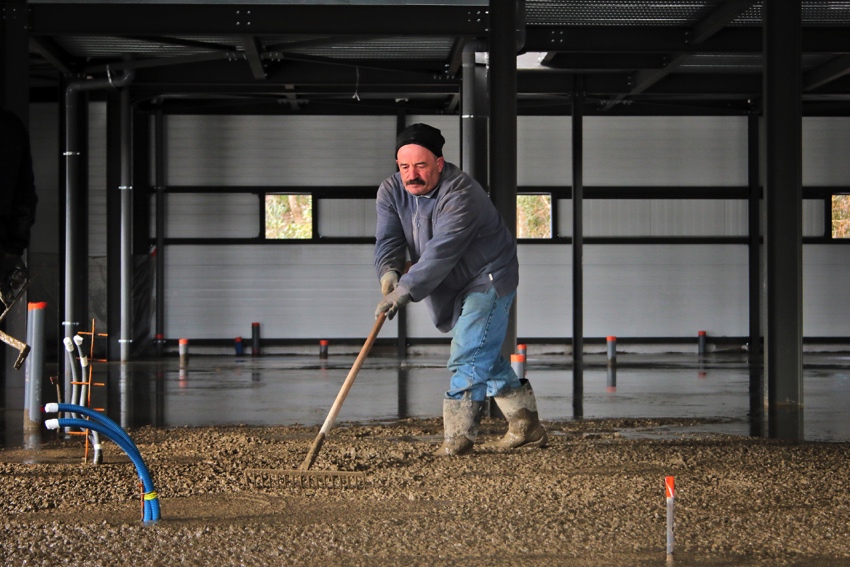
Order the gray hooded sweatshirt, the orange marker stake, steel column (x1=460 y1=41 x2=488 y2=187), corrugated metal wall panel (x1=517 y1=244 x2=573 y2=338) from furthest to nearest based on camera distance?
corrugated metal wall panel (x1=517 y1=244 x2=573 y2=338)
steel column (x1=460 y1=41 x2=488 y2=187)
the gray hooded sweatshirt
the orange marker stake

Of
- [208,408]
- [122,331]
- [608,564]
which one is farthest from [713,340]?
[608,564]

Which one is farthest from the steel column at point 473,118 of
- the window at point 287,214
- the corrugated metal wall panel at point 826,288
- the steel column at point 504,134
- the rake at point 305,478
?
the corrugated metal wall panel at point 826,288

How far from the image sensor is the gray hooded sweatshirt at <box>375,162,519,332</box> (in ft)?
20.2

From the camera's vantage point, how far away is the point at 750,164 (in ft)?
69.0

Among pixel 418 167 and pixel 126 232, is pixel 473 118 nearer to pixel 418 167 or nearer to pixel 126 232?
pixel 418 167

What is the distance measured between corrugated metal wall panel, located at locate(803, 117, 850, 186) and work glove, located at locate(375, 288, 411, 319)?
17.4m

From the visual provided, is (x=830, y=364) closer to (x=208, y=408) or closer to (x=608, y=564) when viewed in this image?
(x=208, y=408)

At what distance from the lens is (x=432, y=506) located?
493 centimetres

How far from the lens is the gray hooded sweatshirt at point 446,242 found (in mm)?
6156

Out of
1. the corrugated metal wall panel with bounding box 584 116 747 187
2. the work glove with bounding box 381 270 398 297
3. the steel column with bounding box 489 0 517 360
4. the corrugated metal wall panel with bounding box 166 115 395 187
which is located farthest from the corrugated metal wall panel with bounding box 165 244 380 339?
the work glove with bounding box 381 270 398 297

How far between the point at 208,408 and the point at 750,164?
14715 millimetres

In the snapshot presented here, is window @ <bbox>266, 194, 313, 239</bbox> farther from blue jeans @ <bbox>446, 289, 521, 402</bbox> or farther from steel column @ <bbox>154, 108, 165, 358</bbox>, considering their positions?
blue jeans @ <bbox>446, 289, 521, 402</bbox>

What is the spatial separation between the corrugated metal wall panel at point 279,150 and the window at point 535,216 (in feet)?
9.64

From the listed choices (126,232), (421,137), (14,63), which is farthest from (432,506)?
(126,232)
